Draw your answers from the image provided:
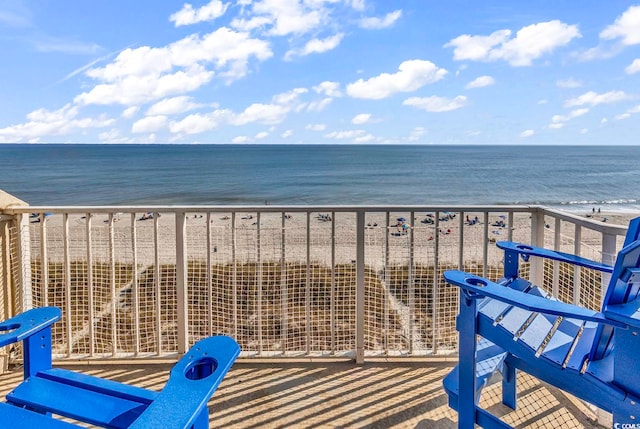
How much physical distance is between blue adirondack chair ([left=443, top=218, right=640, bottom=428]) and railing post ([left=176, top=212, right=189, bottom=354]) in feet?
4.88

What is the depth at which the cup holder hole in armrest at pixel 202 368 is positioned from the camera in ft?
2.53

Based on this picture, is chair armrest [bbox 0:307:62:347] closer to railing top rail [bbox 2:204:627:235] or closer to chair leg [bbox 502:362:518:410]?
railing top rail [bbox 2:204:627:235]

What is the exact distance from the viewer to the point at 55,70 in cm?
3362

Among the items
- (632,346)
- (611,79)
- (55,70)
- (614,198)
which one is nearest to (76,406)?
(632,346)

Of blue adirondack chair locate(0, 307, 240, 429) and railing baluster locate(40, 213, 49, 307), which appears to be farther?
railing baluster locate(40, 213, 49, 307)

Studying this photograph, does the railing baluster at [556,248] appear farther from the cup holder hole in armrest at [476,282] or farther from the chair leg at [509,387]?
the cup holder hole in armrest at [476,282]

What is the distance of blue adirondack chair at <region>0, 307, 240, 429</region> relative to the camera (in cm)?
62

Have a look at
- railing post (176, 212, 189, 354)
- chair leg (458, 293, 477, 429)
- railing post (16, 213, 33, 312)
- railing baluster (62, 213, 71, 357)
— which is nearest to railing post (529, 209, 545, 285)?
chair leg (458, 293, 477, 429)

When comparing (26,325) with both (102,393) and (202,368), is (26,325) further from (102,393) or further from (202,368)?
(202,368)

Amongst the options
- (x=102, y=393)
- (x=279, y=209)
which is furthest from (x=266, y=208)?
(x=102, y=393)

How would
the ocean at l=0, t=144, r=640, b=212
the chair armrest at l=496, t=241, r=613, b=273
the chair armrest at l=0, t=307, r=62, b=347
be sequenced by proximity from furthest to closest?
the ocean at l=0, t=144, r=640, b=212, the chair armrest at l=496, t=241, r=613, b=273, the chair armrest at l=0, t=307, r=62, b=347

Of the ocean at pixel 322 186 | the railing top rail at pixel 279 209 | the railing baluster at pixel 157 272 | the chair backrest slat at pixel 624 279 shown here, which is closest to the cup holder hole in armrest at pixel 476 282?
the chair backrest slat at pixel 624 279

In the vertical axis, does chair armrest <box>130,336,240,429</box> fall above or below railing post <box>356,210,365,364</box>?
above

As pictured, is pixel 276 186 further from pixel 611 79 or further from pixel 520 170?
pixel 611 79
